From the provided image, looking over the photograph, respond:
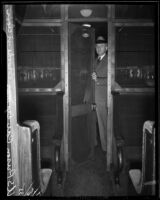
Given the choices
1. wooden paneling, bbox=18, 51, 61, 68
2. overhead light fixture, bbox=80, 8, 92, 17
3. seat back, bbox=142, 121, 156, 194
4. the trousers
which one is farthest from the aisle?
overhead light fixture, bbox=80, 8, 92, 17

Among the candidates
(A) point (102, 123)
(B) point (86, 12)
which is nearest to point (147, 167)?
(A) point (102, 123)

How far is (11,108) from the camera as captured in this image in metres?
1.22

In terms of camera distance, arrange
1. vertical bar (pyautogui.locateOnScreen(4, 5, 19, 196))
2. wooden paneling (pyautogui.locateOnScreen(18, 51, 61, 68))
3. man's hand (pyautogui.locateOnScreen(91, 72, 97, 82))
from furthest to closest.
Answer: man's hand (pyautogui.locateOnScreen(91, 72, 97, 82)) → wooden paneling (pyautogui.locateOnScreen(18, 51, 61, 68)) → vertical bar (pyautogui.locateOnScreen(4, 5, 19, 196))

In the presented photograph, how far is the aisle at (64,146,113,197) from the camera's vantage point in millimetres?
1329

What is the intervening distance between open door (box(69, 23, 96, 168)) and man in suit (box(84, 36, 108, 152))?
0.04 meters

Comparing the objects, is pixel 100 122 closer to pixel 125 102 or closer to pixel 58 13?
pixel 125 102

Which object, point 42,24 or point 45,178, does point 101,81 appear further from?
point 45,178

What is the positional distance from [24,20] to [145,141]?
3.42 ft

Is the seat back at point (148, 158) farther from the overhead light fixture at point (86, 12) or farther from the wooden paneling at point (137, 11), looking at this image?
the overhead light fixture at point (86, 12)

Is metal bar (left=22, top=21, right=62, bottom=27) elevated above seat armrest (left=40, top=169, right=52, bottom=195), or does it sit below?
above

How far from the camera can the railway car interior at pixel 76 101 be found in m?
1.25

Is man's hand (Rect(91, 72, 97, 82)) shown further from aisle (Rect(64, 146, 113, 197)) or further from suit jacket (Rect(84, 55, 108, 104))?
aisle (Rect(64, 146, 113, 197))

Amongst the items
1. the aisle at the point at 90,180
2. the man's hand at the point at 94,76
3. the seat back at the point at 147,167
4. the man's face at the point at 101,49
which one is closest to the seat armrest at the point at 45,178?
the aisle at the point at 90,180

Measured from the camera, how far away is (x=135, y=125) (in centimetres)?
145
